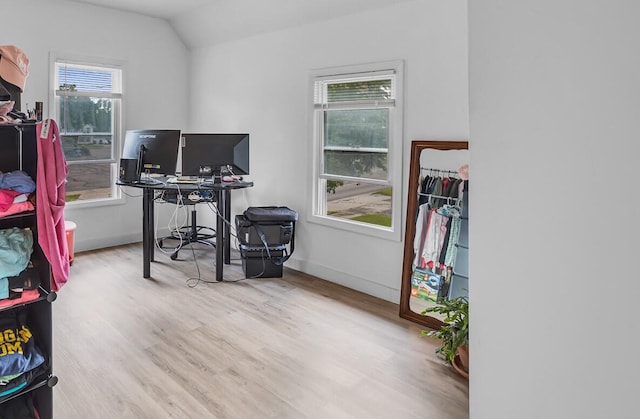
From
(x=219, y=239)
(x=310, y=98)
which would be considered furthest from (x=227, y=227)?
(x=310, y=98)

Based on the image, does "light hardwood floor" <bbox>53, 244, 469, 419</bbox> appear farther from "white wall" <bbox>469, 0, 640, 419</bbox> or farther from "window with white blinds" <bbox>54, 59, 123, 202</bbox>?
"window with white blinds" <bbox>54, 59, 123, 202</bbox>

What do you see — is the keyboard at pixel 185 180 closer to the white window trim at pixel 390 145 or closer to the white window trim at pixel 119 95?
the white window trim at pixel 390 145

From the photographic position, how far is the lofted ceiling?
12.7 feet

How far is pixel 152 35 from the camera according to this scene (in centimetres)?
546

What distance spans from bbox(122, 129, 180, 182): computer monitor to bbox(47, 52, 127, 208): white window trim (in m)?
1.19

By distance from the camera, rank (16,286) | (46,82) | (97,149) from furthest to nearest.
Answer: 1. (97,149)
2. (46,82)
3. (16,286)

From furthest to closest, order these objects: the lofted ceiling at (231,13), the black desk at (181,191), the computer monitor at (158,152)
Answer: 1. the computer monitor at (158,152)
2. the black desk at (181,191)
3. the lofted ceiling at (231,13)

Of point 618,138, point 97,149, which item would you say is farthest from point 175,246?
point 618,138

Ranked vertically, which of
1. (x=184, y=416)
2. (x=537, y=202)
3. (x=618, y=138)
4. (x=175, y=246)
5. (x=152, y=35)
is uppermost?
(x=152, y=35)

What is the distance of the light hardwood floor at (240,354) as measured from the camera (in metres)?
2.25

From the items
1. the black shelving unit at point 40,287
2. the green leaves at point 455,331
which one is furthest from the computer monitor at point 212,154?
the green leaves at point 455,331

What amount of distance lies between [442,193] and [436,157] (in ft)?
0.92

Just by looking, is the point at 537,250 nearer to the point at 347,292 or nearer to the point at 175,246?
the point at 347,292

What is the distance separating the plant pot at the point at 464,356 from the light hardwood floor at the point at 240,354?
0.08 m
